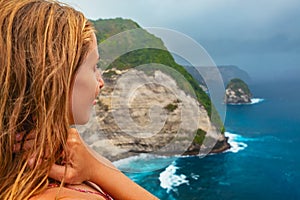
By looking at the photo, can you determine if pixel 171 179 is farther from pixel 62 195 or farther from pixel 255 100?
pixel 255 100

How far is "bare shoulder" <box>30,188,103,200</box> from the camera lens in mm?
329

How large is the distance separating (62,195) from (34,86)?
108 mm

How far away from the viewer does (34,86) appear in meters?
0.34

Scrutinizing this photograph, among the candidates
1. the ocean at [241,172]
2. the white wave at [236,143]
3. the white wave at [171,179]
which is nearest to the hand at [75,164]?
the ocean at [241,172]

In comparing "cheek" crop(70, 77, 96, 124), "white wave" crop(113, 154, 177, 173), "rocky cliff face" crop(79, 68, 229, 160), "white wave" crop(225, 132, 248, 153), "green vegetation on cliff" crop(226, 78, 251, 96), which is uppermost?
"cheek" crop(70, 77, 96, 124)

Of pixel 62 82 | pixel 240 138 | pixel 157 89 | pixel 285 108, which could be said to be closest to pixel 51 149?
pixel 62 82

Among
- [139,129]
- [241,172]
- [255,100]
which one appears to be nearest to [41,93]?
[139,129]

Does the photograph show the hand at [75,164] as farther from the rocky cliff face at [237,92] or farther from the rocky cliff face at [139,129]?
the rocky cliff face at [237,92]

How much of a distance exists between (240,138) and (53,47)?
69.4ft

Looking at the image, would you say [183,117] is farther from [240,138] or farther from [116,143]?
[240,138]

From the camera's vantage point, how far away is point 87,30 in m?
0.39

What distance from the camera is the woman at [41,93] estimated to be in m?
0.34

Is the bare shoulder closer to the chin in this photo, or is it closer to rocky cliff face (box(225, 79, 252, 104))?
the chin

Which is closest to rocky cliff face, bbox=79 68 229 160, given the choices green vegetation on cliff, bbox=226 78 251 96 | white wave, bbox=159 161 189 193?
white wave, bbox=159 161 189 193
